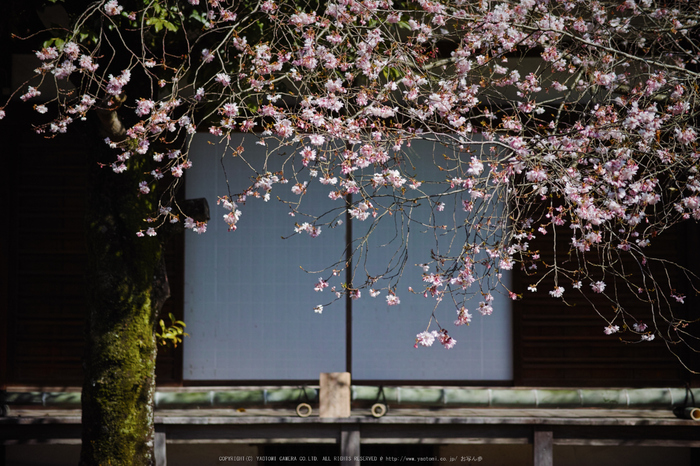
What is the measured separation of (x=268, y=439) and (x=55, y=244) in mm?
2934

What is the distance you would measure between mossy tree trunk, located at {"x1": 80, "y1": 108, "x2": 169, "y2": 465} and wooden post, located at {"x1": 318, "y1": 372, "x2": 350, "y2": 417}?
1580 mm

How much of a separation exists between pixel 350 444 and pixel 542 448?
5.63 ft

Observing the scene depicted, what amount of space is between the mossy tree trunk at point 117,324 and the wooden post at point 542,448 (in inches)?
129

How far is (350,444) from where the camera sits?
17.9 feet

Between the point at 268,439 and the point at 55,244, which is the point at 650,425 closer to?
the point at 268,439

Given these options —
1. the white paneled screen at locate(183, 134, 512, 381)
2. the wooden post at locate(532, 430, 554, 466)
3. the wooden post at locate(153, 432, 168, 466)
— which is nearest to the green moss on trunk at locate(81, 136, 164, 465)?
the wooden post at locate(153, 432, 168, 466)

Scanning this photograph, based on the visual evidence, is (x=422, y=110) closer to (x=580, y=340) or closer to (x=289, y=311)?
(x=289, y=311)

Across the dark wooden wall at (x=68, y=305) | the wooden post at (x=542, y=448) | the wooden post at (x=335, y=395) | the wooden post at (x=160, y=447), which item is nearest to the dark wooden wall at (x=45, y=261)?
the dark wooden wall at (x=68, y=305)

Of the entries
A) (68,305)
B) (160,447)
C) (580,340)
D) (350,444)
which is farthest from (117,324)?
(580,340)

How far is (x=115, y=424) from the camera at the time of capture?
167 inches

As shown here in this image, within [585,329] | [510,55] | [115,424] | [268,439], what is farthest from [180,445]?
[510,55]

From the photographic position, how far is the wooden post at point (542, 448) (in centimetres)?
541

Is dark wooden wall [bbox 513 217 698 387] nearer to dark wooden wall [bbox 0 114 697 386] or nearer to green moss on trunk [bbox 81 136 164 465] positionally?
dark wooden wall [bbox 0 114 697 386]

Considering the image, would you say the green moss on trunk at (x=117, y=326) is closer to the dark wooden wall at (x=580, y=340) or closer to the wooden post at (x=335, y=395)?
the wooden post at (x=335, y=395)
